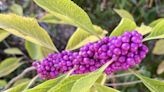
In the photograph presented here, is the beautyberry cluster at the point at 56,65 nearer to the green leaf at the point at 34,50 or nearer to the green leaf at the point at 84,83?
the green leaf at the point at 84,83

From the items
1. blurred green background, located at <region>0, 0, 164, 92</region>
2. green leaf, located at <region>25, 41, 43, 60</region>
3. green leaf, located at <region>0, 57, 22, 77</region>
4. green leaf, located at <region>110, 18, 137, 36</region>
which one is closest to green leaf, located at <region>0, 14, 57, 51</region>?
green leaf, located at <region>110, 18, 137, 36</region>

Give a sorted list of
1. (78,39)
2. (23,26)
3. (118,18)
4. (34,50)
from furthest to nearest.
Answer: (118,18), (34,50), (78,39), (23,26)

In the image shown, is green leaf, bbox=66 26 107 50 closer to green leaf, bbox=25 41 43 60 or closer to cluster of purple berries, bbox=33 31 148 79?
cluster of purple berries, bbox=33 31 148 79

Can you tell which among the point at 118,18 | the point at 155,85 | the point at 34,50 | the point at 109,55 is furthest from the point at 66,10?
the point at 118,18

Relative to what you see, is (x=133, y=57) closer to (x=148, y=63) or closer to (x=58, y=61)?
(x=58, y=61)

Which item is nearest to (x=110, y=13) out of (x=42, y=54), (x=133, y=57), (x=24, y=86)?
(x=42, y=54)

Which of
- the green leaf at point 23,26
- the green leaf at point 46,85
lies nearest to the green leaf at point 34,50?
the green leaf at point 23,26

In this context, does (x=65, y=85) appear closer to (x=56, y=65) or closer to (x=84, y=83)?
(x=84, y=83)

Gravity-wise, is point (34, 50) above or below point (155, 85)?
above
